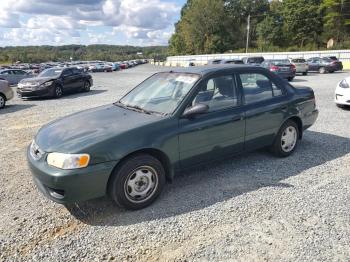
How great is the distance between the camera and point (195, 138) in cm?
423

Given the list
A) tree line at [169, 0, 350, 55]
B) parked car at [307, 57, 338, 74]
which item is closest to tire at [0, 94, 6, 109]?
parked car at [307, 57, 338, 74]

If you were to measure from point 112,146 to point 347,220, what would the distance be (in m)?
2.66

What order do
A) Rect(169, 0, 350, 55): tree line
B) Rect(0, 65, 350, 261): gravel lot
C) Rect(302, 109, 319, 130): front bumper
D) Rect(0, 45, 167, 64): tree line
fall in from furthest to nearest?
Rect(0, 45, 167, 64): tree line
Rect(169, 0, 350, 55): tree line
Rect(302, 109, 319, 130): front bumper
Rect(0, 65, 350, 261): gravel lot

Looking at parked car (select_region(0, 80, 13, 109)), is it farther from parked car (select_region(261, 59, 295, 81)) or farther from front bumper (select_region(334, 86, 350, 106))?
parked car (select_region(261, 59, 295, 81))

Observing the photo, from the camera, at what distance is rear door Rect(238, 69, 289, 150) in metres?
4.85

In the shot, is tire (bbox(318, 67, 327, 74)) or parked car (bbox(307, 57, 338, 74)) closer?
parked car (bbox(307, 57, 338, 74))

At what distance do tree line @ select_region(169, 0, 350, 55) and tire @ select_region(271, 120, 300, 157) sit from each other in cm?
4884

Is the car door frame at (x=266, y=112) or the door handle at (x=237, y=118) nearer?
the door handle at (x=237, y=118)

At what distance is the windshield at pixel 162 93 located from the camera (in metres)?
4.33

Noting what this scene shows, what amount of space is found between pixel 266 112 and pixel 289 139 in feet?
2.77

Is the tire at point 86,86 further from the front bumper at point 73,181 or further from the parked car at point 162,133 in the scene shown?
the front bumper at point 73,181

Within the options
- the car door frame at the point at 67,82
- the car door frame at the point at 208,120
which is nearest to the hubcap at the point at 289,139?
the car door frame at the point at 208,120

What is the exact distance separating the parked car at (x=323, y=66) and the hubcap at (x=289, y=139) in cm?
2573

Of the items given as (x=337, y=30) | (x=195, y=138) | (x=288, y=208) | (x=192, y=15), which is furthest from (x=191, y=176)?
(x=192, y=15)
